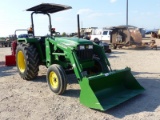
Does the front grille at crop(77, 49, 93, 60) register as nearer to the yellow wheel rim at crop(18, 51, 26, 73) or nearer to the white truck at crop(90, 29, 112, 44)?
the yellow wheel rim at crop(18, 51, 26, 73)

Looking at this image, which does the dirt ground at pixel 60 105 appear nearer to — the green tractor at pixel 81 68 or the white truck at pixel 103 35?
the green tractor at pixel 81 68

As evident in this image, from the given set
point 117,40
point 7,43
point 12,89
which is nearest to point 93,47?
point 12,89

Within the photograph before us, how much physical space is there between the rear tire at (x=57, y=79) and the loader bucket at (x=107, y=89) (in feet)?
2.49

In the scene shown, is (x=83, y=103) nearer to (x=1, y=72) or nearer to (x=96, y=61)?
(x=96, y=61)

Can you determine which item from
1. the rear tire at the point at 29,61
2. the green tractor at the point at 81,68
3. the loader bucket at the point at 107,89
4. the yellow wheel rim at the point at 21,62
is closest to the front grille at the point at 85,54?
the green tractor at the point at 81,68

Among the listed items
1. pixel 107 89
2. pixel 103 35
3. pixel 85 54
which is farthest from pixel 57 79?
pixel 103 35

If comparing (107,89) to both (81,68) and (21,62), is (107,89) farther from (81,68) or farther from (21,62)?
(21,62)

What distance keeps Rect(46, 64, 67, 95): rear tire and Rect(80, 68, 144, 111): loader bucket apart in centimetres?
76

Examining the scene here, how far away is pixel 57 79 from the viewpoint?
19.6ft

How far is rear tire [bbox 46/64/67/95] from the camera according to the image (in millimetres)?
5784

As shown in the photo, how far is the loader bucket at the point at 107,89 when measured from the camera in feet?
16.2

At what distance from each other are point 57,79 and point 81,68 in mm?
737

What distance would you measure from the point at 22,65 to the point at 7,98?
2.24 metres

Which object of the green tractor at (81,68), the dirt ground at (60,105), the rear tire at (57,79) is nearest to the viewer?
the dirt ground at (60,105)
